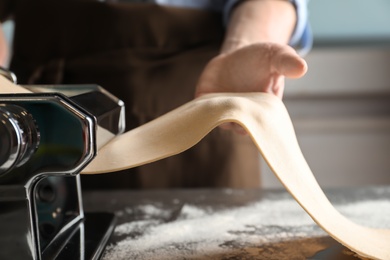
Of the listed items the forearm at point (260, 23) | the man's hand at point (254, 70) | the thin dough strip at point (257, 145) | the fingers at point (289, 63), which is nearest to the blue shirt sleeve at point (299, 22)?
the forearm at point (260, 23)

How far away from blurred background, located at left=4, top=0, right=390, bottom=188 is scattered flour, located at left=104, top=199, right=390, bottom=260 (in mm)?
985

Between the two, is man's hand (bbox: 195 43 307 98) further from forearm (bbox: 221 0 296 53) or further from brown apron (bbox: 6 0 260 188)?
brown apron (bbox: 6 0 260 188)

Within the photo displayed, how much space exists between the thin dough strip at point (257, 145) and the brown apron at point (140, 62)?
0.51 metres

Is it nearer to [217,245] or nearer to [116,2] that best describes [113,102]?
[217,245]

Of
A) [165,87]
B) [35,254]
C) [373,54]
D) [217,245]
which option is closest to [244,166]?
[165,87]

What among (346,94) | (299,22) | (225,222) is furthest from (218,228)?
(346,94)

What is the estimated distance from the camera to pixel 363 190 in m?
0.79

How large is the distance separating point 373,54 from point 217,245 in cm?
124

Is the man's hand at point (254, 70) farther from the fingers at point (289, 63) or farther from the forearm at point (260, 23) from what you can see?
the forearm at point (260, 23)

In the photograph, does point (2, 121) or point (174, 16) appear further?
point (174, 16)

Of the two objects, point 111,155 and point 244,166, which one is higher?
point 111,155

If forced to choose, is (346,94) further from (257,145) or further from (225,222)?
(257,145)

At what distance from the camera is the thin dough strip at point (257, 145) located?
0.47 meters

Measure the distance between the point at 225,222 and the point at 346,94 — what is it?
1129 millimetres
